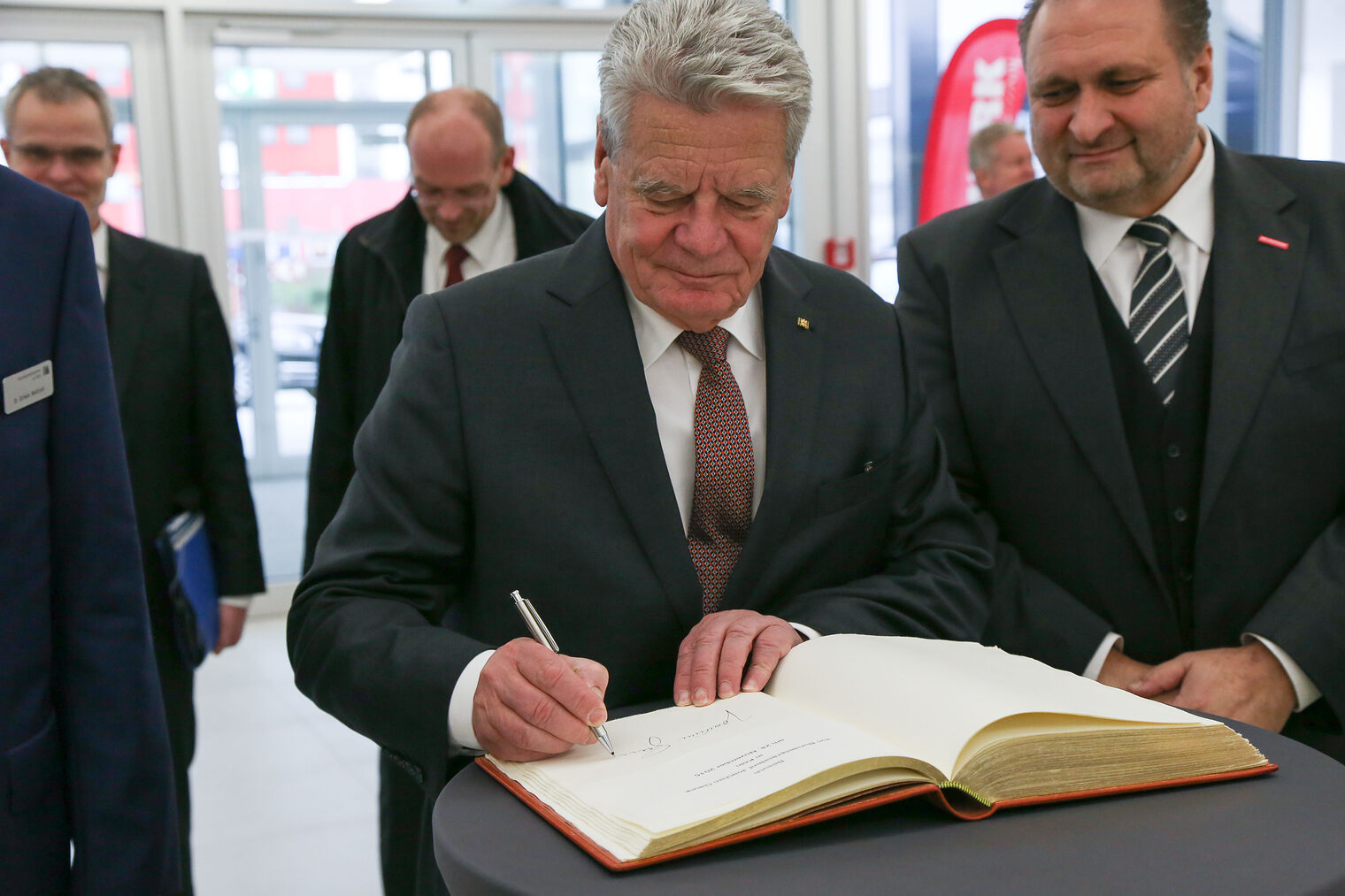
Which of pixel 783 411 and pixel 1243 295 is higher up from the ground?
pixel 1243 295

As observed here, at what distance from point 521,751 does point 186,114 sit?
5.80 meters

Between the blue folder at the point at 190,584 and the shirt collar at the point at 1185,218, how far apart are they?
6.35ft

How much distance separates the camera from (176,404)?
2799mm

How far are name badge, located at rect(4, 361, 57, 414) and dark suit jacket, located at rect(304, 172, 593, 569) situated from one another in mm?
1480

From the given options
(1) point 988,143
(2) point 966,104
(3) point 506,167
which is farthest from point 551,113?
(3) point 506,167

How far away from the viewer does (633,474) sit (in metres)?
1.42

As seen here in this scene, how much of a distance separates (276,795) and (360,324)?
1.83 meters

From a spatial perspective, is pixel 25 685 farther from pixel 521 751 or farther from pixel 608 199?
pixel 608 199

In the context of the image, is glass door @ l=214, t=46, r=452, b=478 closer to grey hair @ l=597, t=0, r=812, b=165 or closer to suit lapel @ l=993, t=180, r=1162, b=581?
suit lapel @ l=993, t=180, r=1162, b=581

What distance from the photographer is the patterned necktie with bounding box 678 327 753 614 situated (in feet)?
4.82

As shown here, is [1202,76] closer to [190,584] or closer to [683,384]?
[683,384]

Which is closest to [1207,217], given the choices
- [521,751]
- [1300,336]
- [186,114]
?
[1300,336]

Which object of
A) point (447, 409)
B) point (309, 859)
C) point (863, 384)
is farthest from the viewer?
point (309, 859)

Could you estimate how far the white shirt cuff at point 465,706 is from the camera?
1.23 metres
